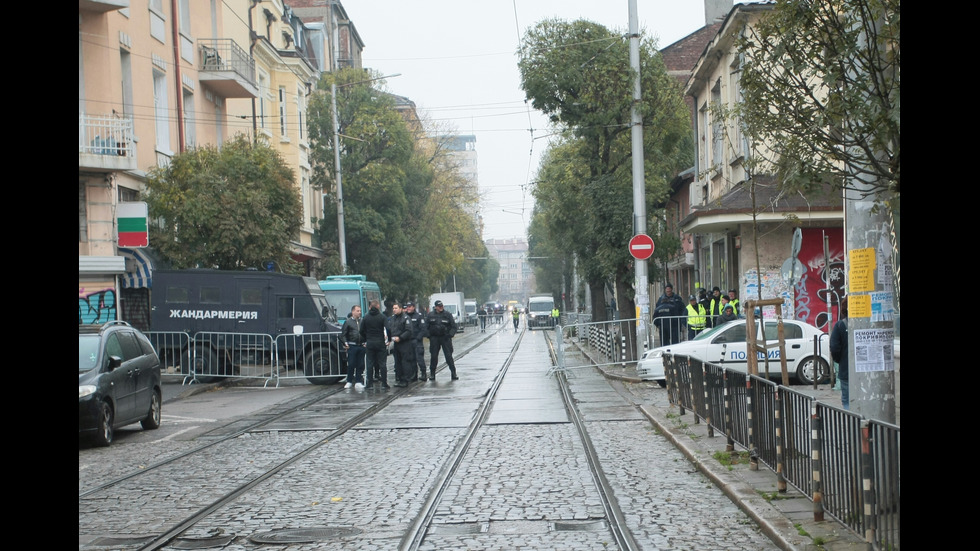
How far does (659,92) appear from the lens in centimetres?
2628

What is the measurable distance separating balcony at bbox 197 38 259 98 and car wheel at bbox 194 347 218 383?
1122 centimetres

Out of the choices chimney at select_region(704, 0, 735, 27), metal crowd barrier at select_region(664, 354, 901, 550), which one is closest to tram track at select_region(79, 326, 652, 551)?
metal crowd barrier at select_region(664, 354, 901, 550)

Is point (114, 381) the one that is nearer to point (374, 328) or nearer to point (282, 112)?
point (374, 328)

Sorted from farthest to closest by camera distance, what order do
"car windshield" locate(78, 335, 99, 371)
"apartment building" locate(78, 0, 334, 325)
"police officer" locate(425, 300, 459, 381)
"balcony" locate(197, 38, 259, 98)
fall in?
"balcony" locate(197, 38, 259, 98) → "apartment building" locate(78, 0, 334, 325) → "police officer" locate(425, 300, 459, 381) → "car windshield" locate(78, 335, 99, 371)

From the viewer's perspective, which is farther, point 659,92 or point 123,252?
point 659,92

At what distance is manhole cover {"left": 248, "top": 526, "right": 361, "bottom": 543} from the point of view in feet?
23.8

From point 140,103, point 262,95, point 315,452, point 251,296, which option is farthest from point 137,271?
point 262,95

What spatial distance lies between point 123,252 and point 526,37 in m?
11.8

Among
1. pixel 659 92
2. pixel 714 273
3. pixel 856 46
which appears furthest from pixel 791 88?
pixel 714 273

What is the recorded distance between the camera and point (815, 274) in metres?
24.5

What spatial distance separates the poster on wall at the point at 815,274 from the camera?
24.1m

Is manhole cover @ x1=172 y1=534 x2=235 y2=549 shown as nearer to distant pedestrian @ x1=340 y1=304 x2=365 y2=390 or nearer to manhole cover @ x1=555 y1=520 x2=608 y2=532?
manhole cover @ x1=555 y1=520 x2=608 y2=532

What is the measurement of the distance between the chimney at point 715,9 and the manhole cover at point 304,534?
39.9 metres
